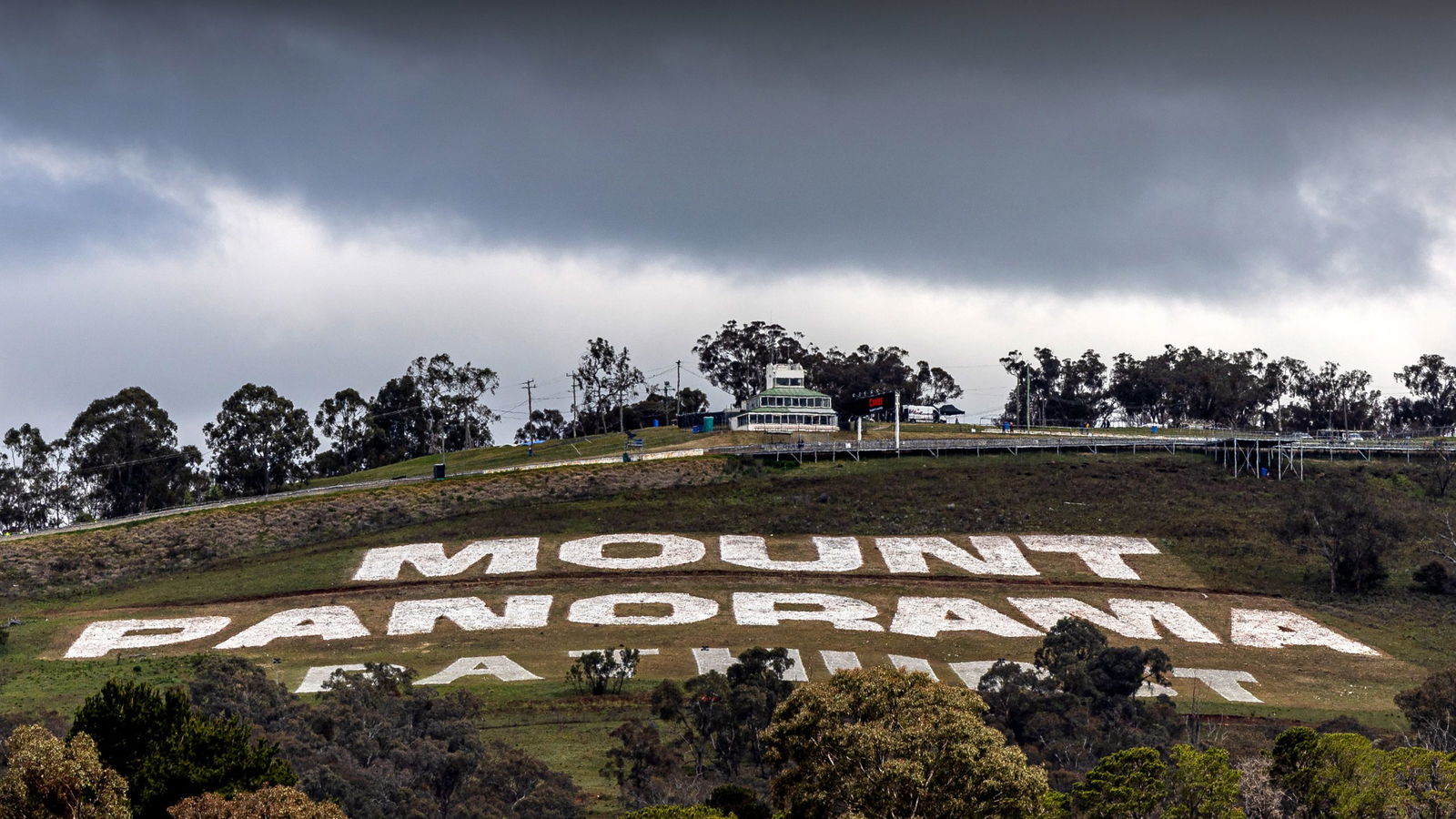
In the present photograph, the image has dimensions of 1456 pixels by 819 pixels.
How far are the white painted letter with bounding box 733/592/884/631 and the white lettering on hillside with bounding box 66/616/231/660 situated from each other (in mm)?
28240

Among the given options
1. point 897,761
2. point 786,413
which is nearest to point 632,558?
point 786,413

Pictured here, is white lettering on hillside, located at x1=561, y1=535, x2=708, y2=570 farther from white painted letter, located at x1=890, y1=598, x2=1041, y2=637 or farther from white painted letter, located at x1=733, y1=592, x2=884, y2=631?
white painted letter, located at x1=890, y1=598, x2=1041, y2=637

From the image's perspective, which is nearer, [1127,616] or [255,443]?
[1127,616]

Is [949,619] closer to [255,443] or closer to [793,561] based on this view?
[793,561]

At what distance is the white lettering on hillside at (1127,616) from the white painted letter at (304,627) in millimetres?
Result: 36420

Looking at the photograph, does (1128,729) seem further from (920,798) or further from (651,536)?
(651,536)

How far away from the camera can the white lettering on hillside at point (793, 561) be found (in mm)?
79875

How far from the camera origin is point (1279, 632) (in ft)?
226

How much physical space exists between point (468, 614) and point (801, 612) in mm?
18281

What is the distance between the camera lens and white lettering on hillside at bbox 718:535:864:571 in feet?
262

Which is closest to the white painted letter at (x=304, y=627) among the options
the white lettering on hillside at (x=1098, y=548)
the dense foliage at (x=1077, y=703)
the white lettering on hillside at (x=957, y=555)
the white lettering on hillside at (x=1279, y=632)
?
the white lettering on hillside at (x=957, y=555)

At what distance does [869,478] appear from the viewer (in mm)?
100500

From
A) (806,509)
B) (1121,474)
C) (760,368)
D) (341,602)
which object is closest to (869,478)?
(806,509)

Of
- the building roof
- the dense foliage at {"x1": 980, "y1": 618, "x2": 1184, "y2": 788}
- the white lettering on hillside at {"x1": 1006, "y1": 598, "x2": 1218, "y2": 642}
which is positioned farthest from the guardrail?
the dense foliage at {"x1": 980, "y1": 618, "x2": 1184, "y2": 788}
